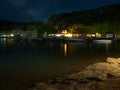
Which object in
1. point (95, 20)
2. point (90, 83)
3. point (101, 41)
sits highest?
point (95, 20)

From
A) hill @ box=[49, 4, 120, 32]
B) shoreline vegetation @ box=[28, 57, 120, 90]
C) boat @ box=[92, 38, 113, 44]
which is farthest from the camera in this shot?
hill @ box=[49, 4, 120, 32]

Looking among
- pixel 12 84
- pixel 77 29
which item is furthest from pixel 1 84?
pixel 77 29

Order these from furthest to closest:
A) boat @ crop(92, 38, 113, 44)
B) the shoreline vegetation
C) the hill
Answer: the hill < boat @ crop(92, 38, 113, 44) < the shoreline vegetation

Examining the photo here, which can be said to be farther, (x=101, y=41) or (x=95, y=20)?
(x=95, y=20)

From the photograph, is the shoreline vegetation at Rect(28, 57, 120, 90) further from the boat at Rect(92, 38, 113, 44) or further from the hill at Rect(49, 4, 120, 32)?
the hill at Rect(49, 4, 120, 32)

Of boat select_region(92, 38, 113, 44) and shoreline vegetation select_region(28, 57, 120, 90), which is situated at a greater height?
boat select_region(92, 38, 113, 44)

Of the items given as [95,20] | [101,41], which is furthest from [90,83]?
[95,20]

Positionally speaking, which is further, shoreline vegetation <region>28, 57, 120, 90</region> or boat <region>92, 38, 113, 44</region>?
boat <region>92, 38, 113, 44</region>

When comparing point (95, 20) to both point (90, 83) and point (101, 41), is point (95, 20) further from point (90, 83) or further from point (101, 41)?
point (90, 83)

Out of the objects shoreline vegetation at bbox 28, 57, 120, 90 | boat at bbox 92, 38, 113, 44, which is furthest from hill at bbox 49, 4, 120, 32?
shoreline vegetation at bbox 28, 57, 120, 90

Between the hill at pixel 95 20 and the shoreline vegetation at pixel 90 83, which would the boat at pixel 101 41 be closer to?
the hill at pixel 95 20

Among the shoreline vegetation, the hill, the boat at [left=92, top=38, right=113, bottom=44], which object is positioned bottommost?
the shoreline vegetation

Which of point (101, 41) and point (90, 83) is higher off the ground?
point (101, 41)

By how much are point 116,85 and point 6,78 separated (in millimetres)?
9057
